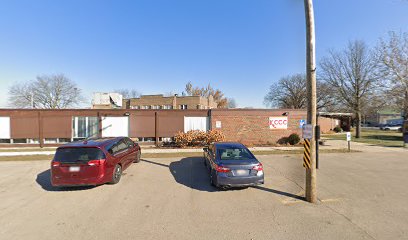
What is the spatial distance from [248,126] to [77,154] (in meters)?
13.9

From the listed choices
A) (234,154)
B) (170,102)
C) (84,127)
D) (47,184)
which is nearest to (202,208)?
(234,154)

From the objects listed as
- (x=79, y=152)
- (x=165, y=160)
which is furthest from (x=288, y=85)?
(x=79, y=152)

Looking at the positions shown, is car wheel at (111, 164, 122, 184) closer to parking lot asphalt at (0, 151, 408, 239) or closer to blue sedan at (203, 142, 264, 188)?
parking lot asphalt at (0, 151, 408, 239)

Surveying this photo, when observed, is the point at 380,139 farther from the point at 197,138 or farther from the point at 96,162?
the point at 96,162

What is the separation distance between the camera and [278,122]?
18.2 metres

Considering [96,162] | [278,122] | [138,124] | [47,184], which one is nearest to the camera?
[96,162]

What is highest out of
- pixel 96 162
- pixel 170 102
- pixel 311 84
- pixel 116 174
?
pixel 170 102

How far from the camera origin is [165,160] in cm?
1143

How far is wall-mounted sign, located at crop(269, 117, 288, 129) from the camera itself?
18078 millimetres

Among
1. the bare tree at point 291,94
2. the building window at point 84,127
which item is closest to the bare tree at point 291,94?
the bare tree at point 291,94

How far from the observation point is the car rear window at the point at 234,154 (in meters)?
6.73

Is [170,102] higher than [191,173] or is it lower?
higher

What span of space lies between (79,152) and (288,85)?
5536 cm

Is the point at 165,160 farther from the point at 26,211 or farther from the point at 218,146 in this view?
the point at 26,211
